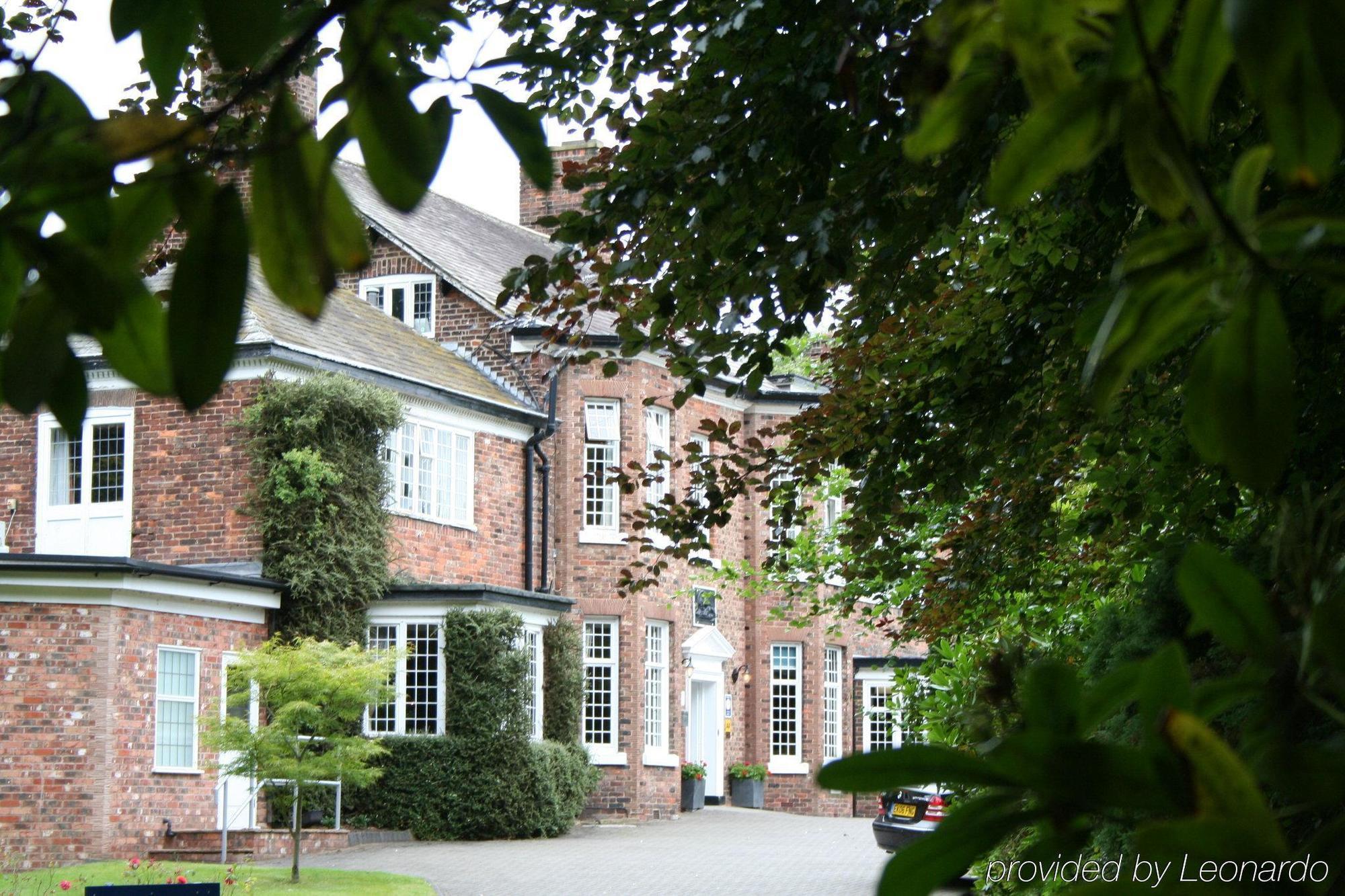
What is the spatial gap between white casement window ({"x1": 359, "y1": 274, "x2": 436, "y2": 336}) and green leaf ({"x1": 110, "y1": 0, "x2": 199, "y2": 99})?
27093mm

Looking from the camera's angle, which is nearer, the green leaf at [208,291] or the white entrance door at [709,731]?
the green leaf at [208,291]

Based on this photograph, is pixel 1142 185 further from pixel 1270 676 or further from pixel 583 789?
pixel 583 789

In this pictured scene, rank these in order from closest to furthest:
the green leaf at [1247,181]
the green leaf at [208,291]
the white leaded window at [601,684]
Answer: the green leaf at [1247,181] < the green leaf at [208,291] < the white leaded window at [601,684]

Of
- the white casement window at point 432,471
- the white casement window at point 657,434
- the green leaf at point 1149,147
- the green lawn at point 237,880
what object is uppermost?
the white casement window at point 657,434

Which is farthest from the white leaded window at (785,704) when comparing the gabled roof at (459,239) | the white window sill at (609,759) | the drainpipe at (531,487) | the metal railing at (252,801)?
the metal railing at (252,801)

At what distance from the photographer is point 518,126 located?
111 centimetres

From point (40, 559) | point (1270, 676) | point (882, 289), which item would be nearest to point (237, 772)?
point (40, 559)

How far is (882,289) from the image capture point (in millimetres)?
6875

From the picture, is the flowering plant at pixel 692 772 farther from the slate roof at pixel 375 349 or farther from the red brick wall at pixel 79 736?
the red brick wall at pixel 79 736

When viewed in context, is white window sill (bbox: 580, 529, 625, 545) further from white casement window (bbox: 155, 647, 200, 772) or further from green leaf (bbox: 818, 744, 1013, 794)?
green leaf (bbox: 818, 744, 1013, 794)

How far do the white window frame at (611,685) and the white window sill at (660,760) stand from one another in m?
0.60

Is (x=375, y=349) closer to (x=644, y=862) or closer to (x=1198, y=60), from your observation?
(x=644, y=862)

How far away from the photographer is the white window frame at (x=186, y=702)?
63.9 feet

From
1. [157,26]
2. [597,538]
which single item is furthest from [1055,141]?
[597,538]
